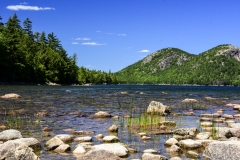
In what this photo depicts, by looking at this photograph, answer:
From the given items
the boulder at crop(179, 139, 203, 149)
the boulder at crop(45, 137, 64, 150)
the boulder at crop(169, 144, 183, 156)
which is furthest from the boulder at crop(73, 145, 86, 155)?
the boulder at crop(179, 139, 203, 149)

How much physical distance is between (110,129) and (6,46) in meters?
80.5

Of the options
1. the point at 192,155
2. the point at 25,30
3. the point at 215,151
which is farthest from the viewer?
the point at 25,30

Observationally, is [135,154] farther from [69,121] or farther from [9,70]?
[9,70]

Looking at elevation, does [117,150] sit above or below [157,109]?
below

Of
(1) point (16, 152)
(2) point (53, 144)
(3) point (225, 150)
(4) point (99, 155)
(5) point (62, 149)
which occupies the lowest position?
(5) point (62, 149)

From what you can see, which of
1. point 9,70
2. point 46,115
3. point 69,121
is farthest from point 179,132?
point 9,70

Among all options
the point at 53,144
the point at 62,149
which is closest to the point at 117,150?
the point at 62,149

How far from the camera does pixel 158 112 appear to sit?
22906 mm

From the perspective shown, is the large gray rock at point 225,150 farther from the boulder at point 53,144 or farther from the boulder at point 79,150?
the boulder at point 53,144

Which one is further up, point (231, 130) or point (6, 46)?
point (6, 46)

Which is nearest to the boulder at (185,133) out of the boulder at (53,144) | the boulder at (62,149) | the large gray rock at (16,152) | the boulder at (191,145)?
the boulder at (191,145)

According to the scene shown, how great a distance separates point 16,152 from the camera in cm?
931

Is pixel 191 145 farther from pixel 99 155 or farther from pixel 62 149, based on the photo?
pixel 62 149

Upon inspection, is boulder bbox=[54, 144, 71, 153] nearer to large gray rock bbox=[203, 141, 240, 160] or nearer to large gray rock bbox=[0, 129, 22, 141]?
large gray rock bbox=[0, 129, 22, 141]
